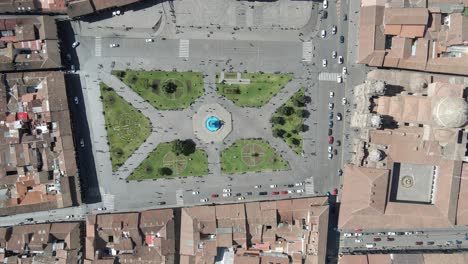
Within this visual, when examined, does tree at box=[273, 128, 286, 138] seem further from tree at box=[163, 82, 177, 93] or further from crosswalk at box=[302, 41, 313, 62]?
tree at box=[163, 82, 177, 93]

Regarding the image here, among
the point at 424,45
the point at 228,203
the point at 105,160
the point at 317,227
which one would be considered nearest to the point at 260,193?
the point at 228,203

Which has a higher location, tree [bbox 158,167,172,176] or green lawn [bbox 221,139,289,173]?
green lawn [bbox 221,139,289,173]

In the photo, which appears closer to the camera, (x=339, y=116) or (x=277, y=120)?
(x=277, y=120)

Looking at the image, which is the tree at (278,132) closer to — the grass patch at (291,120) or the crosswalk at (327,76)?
the grass patch at (291,120)

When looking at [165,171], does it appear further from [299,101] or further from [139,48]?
[299,101]

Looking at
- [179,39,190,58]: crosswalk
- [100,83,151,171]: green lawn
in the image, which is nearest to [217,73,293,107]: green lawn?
[179,39,190,58]: crosswalk

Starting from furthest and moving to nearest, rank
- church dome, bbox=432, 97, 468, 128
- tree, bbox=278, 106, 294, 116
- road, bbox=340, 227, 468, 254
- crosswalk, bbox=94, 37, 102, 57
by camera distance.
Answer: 1. road, bbox=340, 227, 468, 254
2. tree, bbox=278, 106, 294, 116
3. crosswalk, bbox=94, 37, 102, 57
4. church dome, bbox=432, 97, 468, 128

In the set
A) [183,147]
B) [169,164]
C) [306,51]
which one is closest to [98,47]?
[183,147]

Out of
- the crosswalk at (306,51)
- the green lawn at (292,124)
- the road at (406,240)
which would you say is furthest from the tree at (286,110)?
the road at (406,240)
